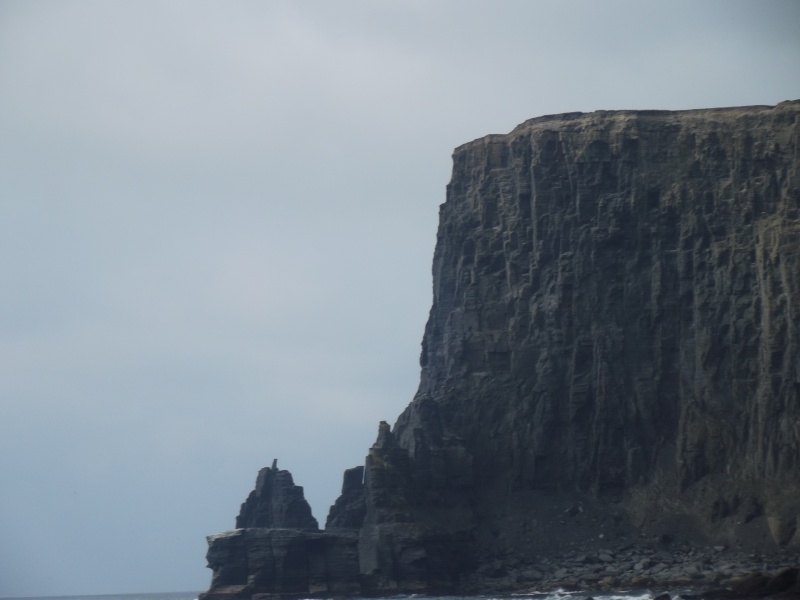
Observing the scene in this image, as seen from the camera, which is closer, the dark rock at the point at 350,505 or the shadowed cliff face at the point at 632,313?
the shadowed cliff face at the point at 632,313

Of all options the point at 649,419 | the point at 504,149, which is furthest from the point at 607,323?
the point at 504,149

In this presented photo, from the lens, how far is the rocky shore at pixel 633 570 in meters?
119

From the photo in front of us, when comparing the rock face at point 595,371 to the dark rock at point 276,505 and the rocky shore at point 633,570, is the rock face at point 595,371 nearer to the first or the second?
the dark rock at point 276,505

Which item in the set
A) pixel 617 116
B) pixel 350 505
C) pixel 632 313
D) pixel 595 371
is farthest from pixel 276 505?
pixel 617 116

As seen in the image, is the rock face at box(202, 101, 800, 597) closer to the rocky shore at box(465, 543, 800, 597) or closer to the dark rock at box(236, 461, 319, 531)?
the dark rock at box(236, 461, 319, 531)

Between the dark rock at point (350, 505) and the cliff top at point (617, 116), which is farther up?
the cliff top at point (617, 116)

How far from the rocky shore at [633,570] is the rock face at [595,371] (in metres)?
1.08

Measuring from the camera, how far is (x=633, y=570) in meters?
124

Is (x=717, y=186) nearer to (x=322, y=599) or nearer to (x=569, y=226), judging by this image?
(x=569, y=226)

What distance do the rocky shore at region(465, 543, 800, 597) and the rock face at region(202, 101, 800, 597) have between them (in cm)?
108

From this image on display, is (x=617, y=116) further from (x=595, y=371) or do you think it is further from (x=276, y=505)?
(x=276, y=505)

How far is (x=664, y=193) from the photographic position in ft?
461

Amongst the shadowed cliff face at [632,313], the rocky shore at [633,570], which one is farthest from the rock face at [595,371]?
the rocky shore at [633,570]

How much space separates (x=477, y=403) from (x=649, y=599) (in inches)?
1496
